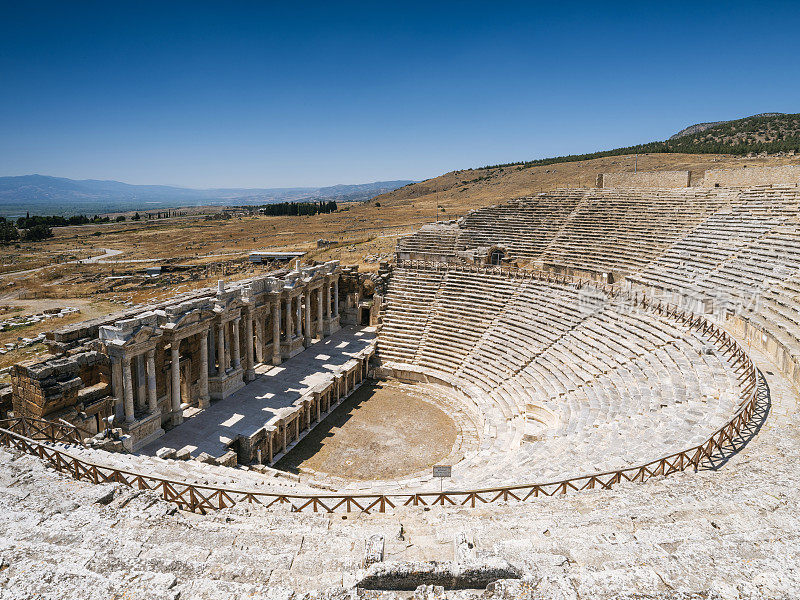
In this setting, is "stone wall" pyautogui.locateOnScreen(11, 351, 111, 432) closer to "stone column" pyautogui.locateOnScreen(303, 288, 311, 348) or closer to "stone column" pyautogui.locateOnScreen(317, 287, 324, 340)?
"stone column" pyautogui.locateOnScreen(303, 288, 311, 348)

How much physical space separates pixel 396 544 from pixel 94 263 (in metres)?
68.6

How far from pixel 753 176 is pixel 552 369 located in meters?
21.7

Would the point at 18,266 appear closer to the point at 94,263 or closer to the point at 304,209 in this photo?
the point at 94,263

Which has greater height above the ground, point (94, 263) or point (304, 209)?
point (304, 209)

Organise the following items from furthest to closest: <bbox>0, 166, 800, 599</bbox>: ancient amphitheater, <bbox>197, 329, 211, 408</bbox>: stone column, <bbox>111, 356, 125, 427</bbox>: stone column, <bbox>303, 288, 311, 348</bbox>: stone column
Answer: <bbox>303, 288, 311, 348</bbox>: stone column → <bbox>197, 329, 211, 408</bbox>: stone column → <bbox>111, 356, 125, 427</bbox>: stone column → <bbox>0, 166, 800, 599</bbox>: ancient amphitheater

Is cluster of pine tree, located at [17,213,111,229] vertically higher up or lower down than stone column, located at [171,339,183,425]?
higher up

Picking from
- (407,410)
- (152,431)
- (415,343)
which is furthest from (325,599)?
(415,343)

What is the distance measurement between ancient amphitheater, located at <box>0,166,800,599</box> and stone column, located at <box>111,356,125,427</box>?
0.09 m

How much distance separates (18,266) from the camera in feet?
207

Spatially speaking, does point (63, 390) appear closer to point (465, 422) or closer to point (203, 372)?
point (203, 372)

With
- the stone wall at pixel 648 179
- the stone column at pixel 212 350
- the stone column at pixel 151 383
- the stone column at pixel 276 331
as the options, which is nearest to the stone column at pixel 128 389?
the stone column at pixel 151 383

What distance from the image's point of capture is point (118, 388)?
17672 millimetres

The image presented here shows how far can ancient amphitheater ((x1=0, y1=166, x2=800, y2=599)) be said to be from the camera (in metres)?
7.07

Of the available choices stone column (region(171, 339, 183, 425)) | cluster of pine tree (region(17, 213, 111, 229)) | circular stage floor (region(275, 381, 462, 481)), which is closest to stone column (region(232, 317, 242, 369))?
stone column (region(171, 339, 183, 425))
